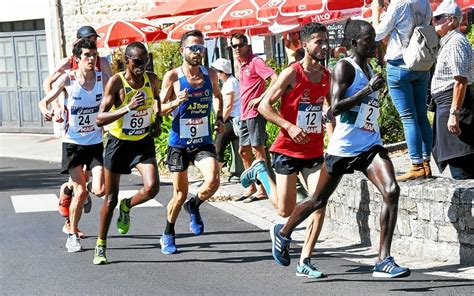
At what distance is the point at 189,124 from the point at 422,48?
2.23 meters

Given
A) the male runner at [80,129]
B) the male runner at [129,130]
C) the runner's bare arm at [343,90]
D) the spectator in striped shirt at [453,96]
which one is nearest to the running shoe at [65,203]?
the male runner at [80,129]

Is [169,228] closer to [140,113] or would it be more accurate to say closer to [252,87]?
[140,113]

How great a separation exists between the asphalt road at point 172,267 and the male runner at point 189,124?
54 centimetres

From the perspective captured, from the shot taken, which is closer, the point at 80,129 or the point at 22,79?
the point at 80,129

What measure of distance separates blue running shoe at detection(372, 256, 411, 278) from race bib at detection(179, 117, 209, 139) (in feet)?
8.54

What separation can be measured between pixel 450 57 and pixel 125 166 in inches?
115

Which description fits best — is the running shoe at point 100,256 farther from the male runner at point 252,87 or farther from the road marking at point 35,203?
the road marking at point 35,203

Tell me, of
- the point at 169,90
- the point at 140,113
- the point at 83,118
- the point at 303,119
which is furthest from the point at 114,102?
the point at 303,119

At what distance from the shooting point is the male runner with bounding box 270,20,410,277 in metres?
8.82

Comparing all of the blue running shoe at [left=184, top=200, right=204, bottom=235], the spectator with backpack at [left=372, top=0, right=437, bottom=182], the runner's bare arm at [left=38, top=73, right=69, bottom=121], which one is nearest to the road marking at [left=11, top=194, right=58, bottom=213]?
the runner's bare arm at [left=38, top=73, right=69, bottom=121]

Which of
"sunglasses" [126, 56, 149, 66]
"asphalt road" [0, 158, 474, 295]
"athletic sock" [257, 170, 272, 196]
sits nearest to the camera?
"asphalt road" [0, 158, 474, 295]

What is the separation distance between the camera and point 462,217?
928 cm

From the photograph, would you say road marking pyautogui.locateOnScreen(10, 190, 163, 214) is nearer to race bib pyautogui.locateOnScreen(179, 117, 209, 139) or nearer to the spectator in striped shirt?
race bib pyautogui.locateOnScreen(179, 117, 209, 139)

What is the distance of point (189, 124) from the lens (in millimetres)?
10867
